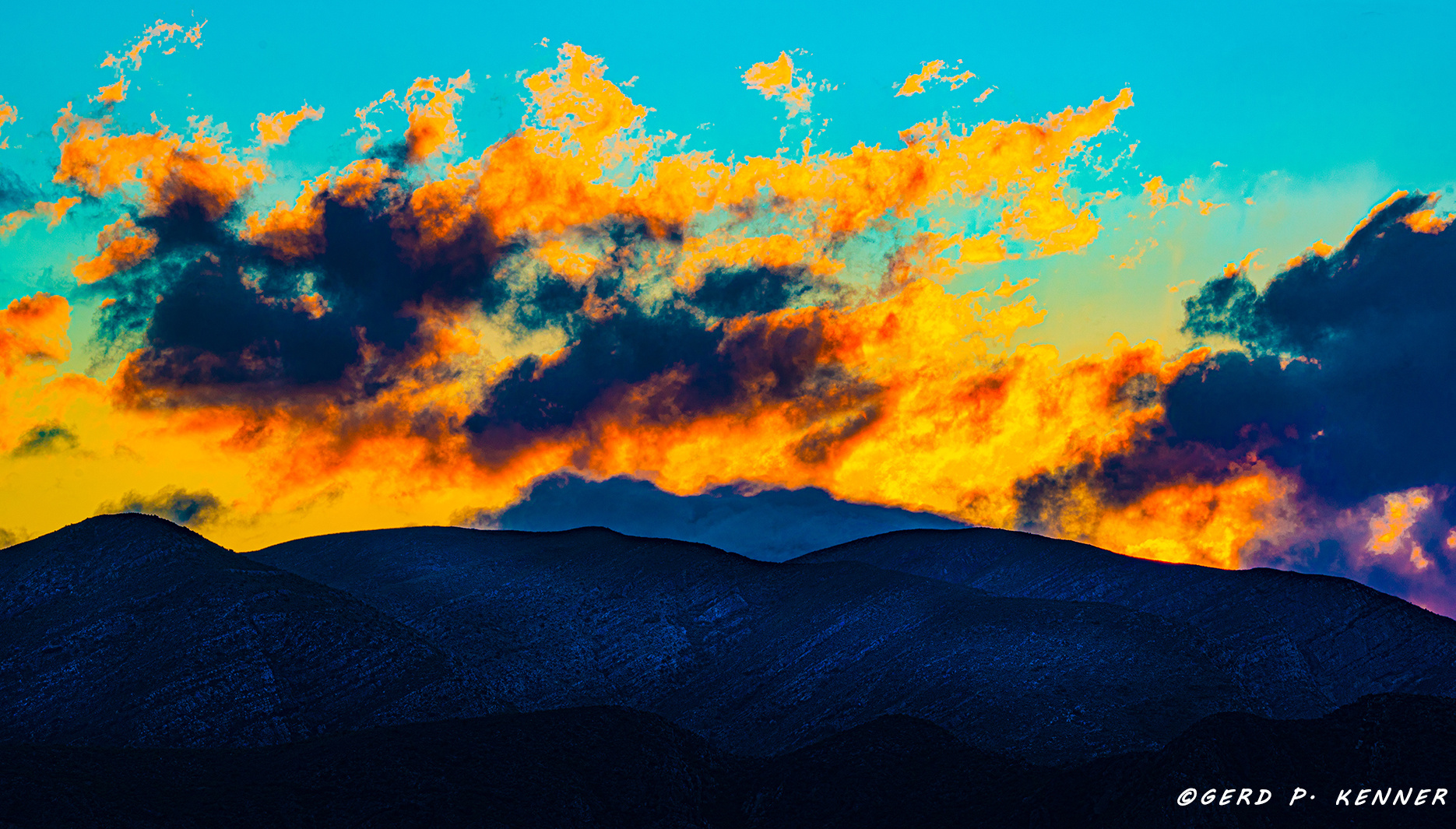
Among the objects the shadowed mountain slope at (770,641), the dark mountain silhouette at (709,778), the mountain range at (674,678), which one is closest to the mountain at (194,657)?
the mountain range at (674,678)

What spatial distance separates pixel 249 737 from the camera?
41562 millimetres

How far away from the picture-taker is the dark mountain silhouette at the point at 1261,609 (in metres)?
53.3

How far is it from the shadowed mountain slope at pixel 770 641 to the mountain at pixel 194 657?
17.2 ft

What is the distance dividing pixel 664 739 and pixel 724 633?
68.5 ft

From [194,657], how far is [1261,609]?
5793 cm

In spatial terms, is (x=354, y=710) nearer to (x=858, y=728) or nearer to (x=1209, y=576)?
(x=858, y=728)

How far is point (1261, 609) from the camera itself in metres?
60.2

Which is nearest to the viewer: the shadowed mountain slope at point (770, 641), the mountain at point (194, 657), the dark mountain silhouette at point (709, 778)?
the dark mountain silhouette at point (709, 778)

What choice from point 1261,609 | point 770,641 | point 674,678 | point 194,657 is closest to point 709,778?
point 674,678

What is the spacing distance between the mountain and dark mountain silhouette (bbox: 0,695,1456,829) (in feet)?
14.0

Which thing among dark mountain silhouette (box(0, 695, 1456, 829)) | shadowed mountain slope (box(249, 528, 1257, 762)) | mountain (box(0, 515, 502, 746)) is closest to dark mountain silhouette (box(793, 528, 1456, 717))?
shadowed mountain slope (box(249, 528, 1257, 762))

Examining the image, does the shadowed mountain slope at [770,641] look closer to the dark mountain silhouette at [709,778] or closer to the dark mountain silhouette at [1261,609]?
the dark mountain silhouette at [1261,609]

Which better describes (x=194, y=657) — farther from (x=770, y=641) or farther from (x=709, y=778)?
(x=770, y=641)

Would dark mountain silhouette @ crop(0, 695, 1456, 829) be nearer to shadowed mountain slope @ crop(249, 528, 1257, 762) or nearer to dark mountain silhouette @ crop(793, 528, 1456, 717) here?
shadowed mountain slope @ crop(249, 528, 1257, 762)
